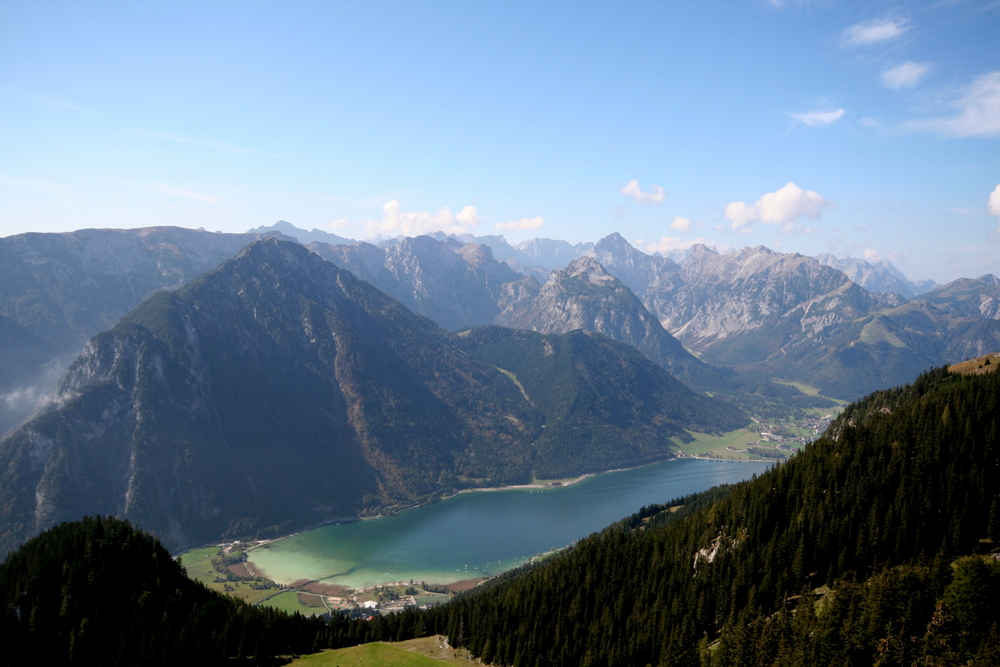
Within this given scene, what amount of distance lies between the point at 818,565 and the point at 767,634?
17413 millimetres

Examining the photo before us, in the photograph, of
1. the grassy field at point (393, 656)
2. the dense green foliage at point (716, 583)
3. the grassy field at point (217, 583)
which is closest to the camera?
the dense green foliage at point (716, 583)

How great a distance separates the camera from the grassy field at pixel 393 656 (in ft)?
276

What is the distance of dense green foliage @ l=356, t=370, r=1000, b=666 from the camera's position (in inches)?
2509

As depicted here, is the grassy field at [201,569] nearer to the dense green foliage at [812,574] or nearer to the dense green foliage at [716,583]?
the dense green foliage at [716,583]

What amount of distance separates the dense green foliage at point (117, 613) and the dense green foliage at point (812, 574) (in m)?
21.6

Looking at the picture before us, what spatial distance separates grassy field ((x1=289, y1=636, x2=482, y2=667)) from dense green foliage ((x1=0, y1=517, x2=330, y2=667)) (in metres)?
6.06

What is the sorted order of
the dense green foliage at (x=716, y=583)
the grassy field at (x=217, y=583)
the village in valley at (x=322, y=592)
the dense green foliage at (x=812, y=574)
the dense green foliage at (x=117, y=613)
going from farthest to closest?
1. the grassy field at (x=217, y=583)
2. the village in valley at (x=322, y=592)
3. the dense green foliage at (x=117, y=613)
4. the dense green foliage at (x=716, y=583)
5. the dense green foliage at (x=812, y=574)

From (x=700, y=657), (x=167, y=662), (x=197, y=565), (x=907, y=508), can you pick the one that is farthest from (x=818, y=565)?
(x=197, y=565)

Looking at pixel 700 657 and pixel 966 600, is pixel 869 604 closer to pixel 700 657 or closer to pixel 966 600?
pixel 966 600

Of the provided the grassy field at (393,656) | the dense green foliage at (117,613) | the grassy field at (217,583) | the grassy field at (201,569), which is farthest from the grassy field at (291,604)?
the grassy field at (393,656)

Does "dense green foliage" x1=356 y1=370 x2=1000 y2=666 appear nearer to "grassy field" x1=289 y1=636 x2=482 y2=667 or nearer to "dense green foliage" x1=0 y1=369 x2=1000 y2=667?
"dense green foliage" x1=0 y1=369 x2=1000 y2=667

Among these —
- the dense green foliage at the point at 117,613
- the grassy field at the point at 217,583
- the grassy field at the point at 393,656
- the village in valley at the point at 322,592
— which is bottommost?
the village in valley at the point at 322,592

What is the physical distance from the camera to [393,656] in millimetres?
86250

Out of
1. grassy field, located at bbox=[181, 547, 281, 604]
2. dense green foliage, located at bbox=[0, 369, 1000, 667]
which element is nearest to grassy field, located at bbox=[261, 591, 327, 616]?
grassy field, located at bbox=[181, 547, 281, 604]
